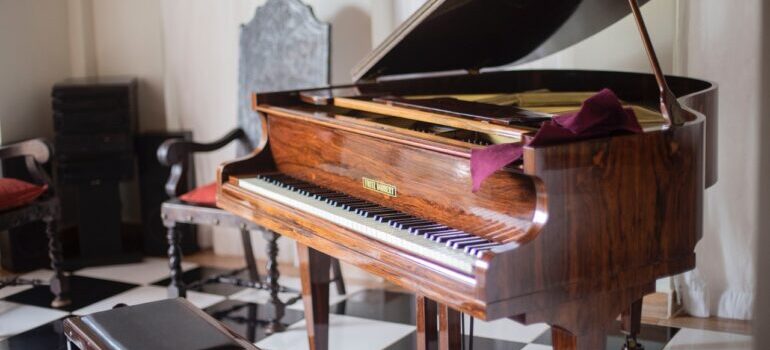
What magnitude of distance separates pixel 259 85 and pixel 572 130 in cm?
255

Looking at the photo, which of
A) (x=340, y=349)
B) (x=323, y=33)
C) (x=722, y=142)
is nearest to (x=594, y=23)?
(x=722, y=142)

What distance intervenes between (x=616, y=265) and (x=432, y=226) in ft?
1.54

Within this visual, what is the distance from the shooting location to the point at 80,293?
4.31 metres

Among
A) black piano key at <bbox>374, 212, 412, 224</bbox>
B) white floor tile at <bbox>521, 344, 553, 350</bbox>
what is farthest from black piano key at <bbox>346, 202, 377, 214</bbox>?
white floor tile at <bbox>521, 344, 553, 350</bbox>

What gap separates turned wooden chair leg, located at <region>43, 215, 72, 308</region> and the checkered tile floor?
2.1 inches

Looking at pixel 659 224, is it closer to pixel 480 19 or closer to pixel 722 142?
pixel 480 19

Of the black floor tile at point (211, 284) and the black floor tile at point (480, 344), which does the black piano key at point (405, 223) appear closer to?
the black floor tile at point (480, 344)

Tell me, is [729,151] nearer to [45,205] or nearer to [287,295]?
[287,295]

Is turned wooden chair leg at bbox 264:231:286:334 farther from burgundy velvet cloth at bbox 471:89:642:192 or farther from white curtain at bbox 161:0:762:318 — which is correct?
burgundy velvet cloth at bbox 471:89:642:192

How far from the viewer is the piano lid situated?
9.46ft

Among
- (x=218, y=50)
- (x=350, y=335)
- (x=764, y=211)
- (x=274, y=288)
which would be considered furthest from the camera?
(x=218, y=50)

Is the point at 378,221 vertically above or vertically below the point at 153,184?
above

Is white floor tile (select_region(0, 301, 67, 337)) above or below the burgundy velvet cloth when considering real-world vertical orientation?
below

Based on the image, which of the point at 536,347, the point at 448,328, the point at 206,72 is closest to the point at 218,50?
the point at 206,72
